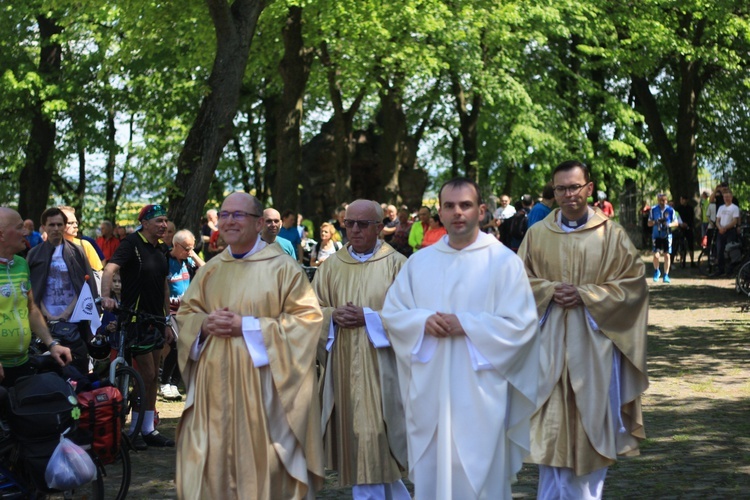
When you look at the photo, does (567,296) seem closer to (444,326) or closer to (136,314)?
(444,326)

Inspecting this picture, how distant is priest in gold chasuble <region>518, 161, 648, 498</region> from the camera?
719 cm

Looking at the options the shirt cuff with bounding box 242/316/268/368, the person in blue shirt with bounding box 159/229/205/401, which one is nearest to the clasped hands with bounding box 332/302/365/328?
the shirt cuff with bounding box 242/316/268/368

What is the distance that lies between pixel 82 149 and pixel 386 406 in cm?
2704

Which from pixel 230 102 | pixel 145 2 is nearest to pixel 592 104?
Answer: pixel 145 2

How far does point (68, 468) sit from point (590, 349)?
10.8 ft

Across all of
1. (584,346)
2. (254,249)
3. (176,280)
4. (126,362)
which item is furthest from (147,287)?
(584,346)

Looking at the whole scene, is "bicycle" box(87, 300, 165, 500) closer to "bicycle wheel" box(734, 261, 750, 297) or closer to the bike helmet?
the bike helmet

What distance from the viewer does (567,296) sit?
23.5 feet

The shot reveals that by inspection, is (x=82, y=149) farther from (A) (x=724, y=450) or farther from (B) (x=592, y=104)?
(A) (x=724, y=450)

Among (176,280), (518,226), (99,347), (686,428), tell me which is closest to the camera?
(99,347)

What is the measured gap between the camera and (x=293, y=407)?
6.53 meters

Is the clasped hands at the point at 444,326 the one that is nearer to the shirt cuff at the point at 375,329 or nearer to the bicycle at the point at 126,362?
the shirt cuff at the point at 375,329

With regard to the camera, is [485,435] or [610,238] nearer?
[485,435]

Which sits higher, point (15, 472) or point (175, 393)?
point (15, 472)
